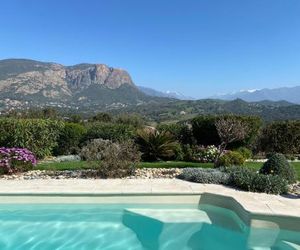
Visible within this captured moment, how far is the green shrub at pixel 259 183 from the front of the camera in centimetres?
Answer: 962

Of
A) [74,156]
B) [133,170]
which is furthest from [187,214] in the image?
[74,156]

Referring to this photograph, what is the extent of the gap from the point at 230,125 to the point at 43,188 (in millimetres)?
6954

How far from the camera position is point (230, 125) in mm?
13961

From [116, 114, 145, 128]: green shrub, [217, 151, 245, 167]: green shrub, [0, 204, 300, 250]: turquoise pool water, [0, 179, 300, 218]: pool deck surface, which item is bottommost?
[0, 204, 300, 250]: turquoise pool water

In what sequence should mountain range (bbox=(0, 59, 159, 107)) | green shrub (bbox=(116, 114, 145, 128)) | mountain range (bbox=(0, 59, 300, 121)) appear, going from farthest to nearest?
mountain range (bbox=(0, 59, 159, 107))
mountain range (bbox=(0, 59, 300, 121))
green shrub (bbox=(116, 114, 145, 128))

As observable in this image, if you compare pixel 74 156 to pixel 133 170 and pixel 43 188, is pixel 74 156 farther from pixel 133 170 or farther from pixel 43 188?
pixel 43 188

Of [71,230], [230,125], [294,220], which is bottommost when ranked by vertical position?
[71,230]

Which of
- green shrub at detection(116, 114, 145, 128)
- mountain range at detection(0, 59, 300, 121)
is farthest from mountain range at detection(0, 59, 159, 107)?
green shrub at detection(116, 114, 145, 128)

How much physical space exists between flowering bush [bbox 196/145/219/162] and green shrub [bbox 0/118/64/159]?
20.7ft

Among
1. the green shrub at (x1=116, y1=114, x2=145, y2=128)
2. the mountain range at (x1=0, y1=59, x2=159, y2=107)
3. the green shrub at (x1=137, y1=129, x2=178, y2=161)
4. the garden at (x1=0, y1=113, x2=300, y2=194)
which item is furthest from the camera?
the mountain range at (x1=0, y1=59, x2=159, y2=107)

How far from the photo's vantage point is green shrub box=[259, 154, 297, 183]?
10.7m

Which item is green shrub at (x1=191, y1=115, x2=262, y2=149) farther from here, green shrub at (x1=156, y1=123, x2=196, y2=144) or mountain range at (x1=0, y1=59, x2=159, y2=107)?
mountain range at (x1=0, y1=59, x2=159, y2=107)

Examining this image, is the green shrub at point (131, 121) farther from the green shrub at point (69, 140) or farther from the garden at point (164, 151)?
the garden at point (164, 151)

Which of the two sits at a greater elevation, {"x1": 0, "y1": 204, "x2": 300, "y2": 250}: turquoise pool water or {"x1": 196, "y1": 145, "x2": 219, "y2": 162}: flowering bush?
{"x1": 196, "y1": 145, "x2": 219, "y2": 162}: flowering bush
